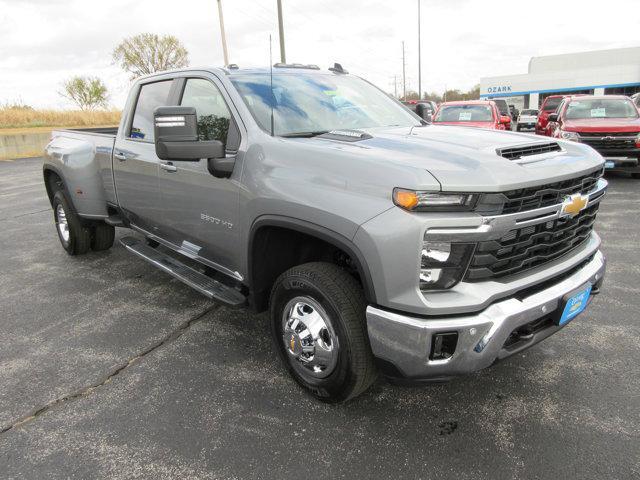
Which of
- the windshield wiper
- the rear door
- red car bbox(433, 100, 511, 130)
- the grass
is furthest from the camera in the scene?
the grass

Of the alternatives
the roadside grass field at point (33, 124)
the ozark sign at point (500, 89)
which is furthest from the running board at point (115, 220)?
the ozark sign at point (500, 89)

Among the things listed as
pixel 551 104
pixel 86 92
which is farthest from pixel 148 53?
pixel 551 104

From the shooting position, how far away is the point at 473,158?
7.62 feet

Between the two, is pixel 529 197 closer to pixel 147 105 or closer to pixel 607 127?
pixel 147 105

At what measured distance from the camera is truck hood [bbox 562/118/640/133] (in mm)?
9148

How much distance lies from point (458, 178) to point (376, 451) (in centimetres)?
140

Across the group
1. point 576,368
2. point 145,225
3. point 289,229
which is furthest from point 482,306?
point 145,225

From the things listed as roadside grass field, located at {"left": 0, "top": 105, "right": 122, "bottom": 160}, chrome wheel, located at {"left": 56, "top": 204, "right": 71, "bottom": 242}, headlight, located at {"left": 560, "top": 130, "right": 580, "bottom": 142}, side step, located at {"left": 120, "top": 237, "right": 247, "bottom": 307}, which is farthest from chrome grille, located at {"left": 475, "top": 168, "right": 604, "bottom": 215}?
roadside grass field, located at {"left": 0, "top": 105, "right": 122, "bottom": 160}

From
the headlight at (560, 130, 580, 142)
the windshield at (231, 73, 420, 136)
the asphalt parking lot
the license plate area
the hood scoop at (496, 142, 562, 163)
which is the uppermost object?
the windshield at (231, 73, 420, 136)

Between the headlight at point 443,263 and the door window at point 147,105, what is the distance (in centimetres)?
277

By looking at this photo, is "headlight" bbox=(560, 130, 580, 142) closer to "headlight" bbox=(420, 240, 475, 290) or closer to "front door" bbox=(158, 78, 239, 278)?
"front door" bbox=(158, 78, 239, 278)

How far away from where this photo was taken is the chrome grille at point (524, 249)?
219 cm

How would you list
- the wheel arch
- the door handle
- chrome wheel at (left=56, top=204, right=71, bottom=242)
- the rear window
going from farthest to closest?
1. the rear window
2. chrome wheel at (left=56, top=204, right=71, bottom=242)
3. the door handle
4. the wheel arch

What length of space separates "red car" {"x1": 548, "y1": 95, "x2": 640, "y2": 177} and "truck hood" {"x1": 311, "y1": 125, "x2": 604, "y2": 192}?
737cm
